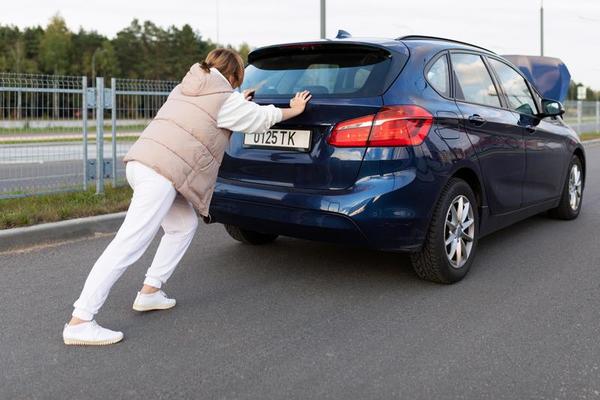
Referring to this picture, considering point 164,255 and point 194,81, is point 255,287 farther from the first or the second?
point 194,81

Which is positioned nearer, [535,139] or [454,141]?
[454,141]

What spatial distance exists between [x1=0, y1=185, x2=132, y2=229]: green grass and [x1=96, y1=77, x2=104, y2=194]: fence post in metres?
0.15

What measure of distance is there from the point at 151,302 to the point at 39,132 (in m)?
4.38

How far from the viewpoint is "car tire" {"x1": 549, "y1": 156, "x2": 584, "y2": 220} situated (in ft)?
22.2

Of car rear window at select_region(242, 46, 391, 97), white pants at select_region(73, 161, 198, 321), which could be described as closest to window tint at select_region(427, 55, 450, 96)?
→ car rear window at select_region(242, 46, 391, 97)

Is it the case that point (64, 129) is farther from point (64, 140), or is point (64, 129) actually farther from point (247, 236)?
point (247, 236)

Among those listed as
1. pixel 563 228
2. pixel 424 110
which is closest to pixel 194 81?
pixel 424 110

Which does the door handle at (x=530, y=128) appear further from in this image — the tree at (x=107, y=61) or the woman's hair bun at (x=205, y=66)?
the tree at (x=107, y=61)

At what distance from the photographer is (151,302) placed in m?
3.94

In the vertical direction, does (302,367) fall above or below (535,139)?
below

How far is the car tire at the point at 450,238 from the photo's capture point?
4281 mm

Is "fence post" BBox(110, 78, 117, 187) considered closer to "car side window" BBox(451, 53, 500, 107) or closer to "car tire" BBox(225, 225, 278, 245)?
"car tire" BBox(225, 225, 278, 245)

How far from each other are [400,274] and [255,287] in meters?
1.08

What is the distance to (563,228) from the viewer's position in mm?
6559
